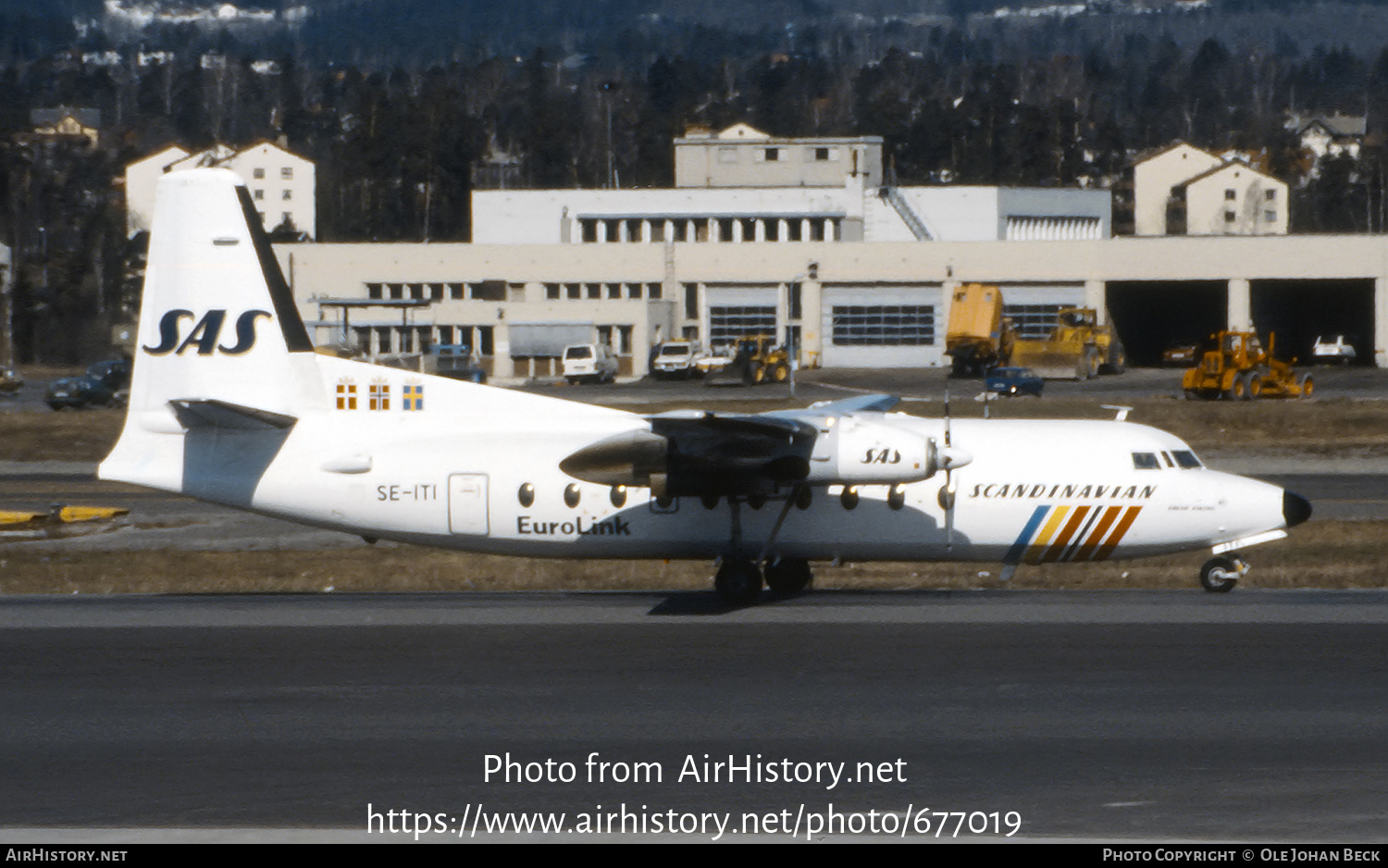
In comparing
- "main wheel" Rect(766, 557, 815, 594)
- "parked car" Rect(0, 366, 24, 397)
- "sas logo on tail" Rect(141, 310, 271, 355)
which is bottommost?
"main wheel" Rect(766, 557, 815, 594)

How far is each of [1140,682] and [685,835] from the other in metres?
6.70

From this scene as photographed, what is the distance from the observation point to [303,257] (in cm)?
8869

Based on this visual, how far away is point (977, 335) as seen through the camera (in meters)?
73.8

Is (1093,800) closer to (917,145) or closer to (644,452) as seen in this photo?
(644,452)

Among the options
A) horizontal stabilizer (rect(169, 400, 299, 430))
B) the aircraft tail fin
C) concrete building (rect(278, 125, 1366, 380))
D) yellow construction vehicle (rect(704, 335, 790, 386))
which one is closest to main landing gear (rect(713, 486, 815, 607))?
the aircraft tail fin

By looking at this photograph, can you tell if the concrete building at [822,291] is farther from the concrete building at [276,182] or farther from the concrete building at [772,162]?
the concrete building at [276,182]

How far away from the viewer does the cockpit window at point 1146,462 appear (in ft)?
73.5

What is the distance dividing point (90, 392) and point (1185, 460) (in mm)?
46951

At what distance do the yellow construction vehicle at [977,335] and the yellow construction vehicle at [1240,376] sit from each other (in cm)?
1516

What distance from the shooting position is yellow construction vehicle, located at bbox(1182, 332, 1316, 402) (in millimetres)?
57281

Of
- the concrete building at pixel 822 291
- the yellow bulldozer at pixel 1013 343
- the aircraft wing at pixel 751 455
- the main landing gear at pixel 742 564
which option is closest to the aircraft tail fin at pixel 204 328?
the aircraft wing at pixel 751 455

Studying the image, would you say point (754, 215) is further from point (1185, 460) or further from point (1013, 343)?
point (1185, 460)

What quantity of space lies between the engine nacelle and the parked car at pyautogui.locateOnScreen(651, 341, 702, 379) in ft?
178

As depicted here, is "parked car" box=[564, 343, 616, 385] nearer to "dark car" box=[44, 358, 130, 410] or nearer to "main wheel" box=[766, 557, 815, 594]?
"dark car" box=[44, 358, 130, 410]
